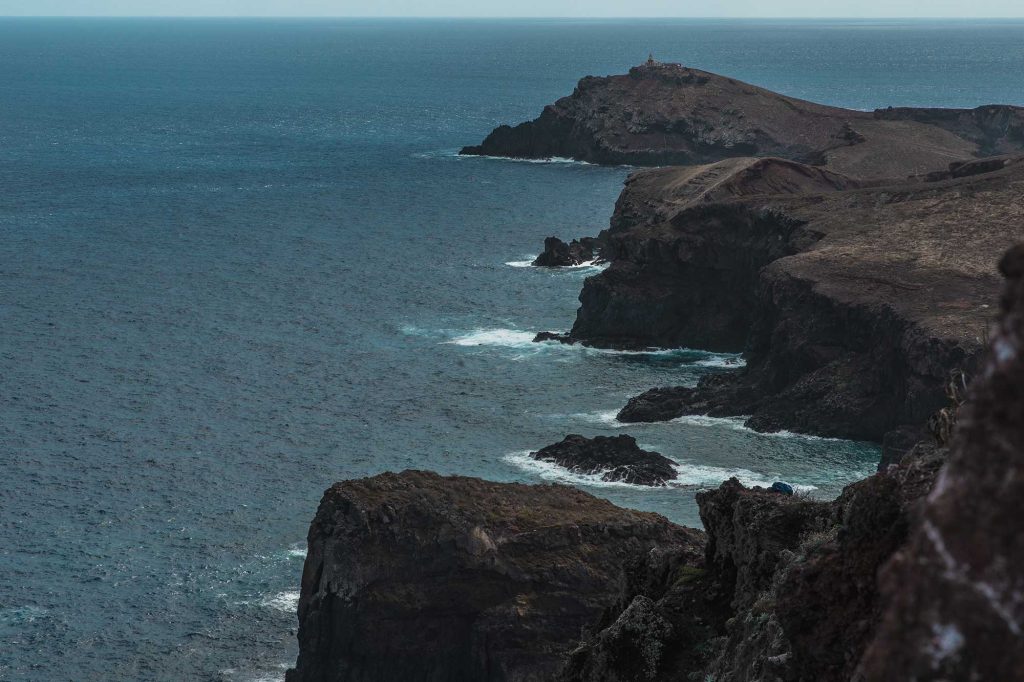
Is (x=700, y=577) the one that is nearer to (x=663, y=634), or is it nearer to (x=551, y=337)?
(x=663, y=634)

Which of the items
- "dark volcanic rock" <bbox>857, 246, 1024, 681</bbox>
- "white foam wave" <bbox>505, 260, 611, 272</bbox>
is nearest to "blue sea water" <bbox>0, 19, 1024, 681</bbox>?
"white foam wave" <bbox>505, 260, 611, 272</bbox>

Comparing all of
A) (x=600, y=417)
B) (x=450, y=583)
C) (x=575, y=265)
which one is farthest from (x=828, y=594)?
(x=575, y=265)

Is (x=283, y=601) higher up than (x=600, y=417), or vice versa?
(x=600, y=417)

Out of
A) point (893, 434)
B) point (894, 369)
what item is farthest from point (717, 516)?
point (894, 369)

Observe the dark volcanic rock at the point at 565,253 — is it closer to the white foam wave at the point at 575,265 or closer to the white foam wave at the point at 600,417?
the white foam wave at the point at 575,265

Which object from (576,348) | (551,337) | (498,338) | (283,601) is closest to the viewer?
(283,601)

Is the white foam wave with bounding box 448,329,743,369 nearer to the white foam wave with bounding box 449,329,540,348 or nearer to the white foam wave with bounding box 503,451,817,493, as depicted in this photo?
the white foam wave with bounding box 449,329,540,348
